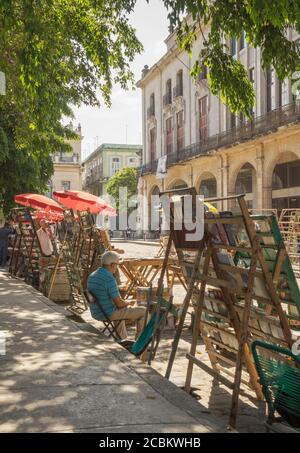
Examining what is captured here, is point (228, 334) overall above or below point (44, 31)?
below

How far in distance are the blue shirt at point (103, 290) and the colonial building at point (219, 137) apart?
1109 centimetres

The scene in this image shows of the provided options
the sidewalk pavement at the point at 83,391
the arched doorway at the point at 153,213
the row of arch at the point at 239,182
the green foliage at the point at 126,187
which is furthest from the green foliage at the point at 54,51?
the green foliage at the point at 126,187

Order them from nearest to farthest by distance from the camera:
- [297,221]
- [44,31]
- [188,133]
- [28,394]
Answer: [28,394]
[44,31]
[297,221]
[188,133]

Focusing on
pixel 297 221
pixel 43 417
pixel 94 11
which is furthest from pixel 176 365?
pixel 297 221

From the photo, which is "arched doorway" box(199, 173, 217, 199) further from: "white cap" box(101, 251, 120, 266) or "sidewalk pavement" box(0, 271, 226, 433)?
"sidewalk pavement" box(0, 271, 226, 433)

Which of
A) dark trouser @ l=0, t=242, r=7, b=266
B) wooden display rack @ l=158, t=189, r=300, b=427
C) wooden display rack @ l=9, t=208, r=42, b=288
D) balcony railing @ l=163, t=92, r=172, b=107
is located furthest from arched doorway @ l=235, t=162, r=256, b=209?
wooden display rack @ l=158, t=189, r=300, b=427

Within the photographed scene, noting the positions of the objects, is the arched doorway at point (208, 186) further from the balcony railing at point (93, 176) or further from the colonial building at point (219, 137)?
the balcony railing at point (93, 176)

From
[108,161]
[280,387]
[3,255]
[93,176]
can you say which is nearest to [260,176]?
[3,255]

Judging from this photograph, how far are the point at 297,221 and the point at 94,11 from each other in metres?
9.48

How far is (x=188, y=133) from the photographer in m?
32.8

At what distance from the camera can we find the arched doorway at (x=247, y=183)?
26.4 meters

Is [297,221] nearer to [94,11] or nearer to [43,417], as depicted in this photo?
[94,11]

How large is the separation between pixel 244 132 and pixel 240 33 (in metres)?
20.1

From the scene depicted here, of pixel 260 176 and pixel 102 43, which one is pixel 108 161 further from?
pixel 102 43
